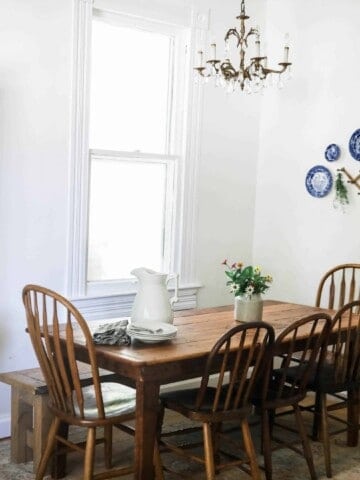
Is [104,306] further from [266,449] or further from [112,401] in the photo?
[266,449]

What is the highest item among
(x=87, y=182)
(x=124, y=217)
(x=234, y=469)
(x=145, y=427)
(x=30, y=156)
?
(x=30, y=156)

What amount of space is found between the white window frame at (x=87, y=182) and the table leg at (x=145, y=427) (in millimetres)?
1471

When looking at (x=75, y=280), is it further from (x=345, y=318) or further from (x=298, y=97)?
(x=298, y=97)

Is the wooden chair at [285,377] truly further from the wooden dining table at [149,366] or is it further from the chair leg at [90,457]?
the chair leg at [90,457]

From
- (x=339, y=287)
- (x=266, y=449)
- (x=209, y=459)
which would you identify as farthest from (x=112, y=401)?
(x=339, y=287)

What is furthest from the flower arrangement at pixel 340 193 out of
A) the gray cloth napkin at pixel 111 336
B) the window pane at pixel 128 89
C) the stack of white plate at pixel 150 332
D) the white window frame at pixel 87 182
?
the gray cloth napkin at pixel 111 336

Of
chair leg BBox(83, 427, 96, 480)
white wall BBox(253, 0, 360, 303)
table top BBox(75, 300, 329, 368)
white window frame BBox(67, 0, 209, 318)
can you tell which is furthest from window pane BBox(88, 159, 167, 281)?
chair leg BBox(83, 427, 96, 480)

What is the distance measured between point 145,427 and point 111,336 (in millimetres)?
441

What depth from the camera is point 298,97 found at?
492 cm

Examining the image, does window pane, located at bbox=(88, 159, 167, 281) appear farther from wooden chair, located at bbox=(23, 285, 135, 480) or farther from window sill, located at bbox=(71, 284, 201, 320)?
wooden chair, located at bbox=(23, 285, 135, 480)

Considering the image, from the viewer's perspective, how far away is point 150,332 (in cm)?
309

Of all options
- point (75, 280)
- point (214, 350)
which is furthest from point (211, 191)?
point (214, 350)

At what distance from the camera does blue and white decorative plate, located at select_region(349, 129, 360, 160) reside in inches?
178

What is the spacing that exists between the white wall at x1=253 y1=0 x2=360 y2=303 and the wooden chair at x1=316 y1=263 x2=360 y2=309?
103 mm
